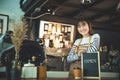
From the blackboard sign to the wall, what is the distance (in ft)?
13.6

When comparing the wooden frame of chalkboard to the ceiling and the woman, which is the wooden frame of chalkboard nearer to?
the woman

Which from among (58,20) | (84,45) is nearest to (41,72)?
(84,45)

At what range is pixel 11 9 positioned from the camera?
6.13m

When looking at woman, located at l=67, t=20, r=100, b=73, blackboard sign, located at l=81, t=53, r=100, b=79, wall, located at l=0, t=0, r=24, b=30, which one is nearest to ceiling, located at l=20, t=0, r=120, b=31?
wall, located at l=0, t=0, r=24, b=30

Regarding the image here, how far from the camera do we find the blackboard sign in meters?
2.00

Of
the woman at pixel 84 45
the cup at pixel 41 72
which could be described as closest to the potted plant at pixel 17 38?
the cup at pixel 41 72

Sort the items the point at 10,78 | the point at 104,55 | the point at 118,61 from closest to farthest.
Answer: the point at 10,78
the point at 118,61
the point at 104,55

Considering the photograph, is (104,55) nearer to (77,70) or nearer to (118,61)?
(118,61)

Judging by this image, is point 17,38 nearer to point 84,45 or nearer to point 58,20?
point 84,45

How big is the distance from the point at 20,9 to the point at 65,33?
4.63 feet

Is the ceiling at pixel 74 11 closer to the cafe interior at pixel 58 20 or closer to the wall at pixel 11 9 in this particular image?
the cafe interior at pixel 58 20

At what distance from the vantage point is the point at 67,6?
566cm

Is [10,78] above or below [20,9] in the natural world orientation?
below

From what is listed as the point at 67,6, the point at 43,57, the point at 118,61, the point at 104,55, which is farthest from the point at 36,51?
the point at 104,55
